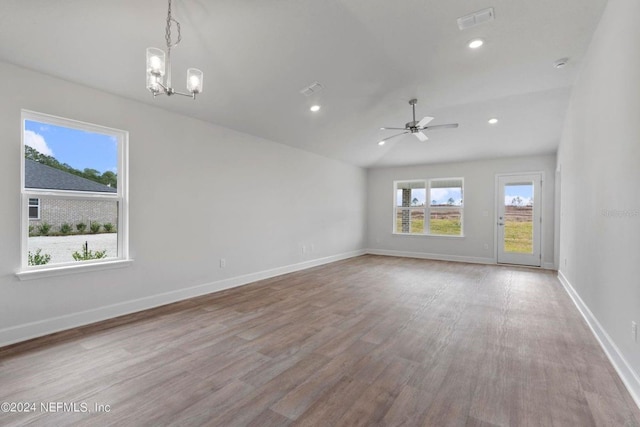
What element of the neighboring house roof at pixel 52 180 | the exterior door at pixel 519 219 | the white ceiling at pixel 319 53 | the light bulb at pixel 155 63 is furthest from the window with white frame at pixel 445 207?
the light bulb at pixel 155 63

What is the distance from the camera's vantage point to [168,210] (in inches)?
154

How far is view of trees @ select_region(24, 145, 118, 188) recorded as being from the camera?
293cm

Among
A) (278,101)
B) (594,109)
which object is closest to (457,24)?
(594,109)

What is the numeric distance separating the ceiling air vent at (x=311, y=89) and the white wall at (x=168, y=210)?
1443mm

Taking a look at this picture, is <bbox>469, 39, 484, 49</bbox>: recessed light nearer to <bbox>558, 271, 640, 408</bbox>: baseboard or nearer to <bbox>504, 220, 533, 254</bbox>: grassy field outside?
<bbox>558, 271, 640, 408</bbox>: baseboard

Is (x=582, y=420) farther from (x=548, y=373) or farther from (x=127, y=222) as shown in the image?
(x=127, y=222)

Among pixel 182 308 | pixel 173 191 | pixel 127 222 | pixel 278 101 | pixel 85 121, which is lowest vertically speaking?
pixel 182 308

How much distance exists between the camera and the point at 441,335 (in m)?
2.94

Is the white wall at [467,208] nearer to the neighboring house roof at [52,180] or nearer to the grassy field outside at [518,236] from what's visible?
the grassy field outside at [518,236]

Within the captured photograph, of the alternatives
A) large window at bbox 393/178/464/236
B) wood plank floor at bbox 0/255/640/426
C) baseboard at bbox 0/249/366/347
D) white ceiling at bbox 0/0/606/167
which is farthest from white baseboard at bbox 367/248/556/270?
baseboard at bbox 0/249/366/347

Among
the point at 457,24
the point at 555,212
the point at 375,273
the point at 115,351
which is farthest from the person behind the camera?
the point at 555,212

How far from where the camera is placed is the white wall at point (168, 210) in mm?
2748

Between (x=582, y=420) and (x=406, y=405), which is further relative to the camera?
(x=406, y=405)

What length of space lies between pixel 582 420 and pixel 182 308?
3814 mm
